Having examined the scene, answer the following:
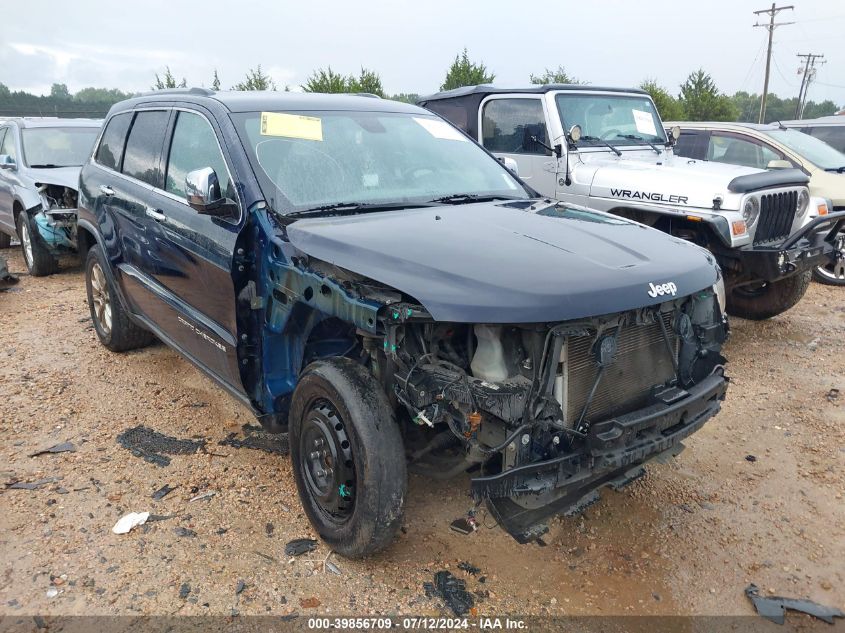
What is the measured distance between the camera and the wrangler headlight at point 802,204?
5836 mm

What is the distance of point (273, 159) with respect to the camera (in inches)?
129

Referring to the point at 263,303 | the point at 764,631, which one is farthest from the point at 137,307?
the point at 764,631

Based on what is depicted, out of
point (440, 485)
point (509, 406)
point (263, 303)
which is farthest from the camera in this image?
point (440, 485)

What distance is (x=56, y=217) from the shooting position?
751 centimetres

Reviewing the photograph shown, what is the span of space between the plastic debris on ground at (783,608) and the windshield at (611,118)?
4.86m

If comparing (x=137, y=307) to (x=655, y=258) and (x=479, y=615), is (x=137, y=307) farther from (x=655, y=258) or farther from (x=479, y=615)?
(x=655, y=258)

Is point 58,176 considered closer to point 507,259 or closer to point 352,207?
point 352,207

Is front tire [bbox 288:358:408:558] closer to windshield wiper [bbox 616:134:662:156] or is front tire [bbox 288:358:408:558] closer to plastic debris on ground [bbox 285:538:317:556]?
plastic debris on ground [bbox 285:538:317:556]

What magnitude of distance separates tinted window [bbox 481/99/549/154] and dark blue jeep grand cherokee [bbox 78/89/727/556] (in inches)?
117

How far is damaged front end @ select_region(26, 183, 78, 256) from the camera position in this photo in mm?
7441

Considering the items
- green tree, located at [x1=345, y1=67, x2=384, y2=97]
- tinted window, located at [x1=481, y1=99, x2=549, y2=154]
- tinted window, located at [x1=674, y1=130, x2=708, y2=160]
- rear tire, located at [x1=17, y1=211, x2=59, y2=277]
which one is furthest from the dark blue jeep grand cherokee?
green tree, located at [x1=345, y1=67, x2=384, y2=97]

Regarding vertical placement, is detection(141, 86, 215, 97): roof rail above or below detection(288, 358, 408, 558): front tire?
above

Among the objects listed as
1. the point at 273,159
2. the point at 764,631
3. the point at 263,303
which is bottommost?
the point at 764,631

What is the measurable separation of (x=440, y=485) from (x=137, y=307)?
2525 millimetres
